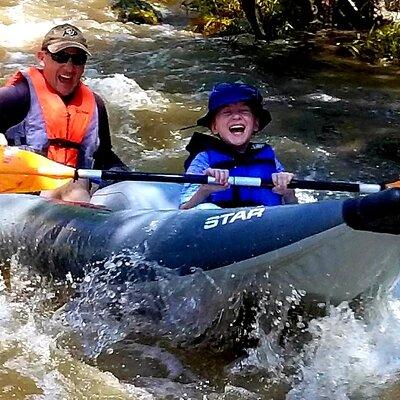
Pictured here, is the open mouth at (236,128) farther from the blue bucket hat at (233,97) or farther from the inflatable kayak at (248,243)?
the inflatable kayak at (248,243)

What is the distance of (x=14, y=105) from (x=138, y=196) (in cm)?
79

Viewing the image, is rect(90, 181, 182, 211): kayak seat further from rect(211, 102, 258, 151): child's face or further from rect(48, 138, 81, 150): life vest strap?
rect(211, 102, 258, 151): child's face

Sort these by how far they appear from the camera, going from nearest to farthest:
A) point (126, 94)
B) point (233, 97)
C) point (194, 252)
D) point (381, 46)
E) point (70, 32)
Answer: point (194, 252)
point (233, 97)
point (70, 32)
point (126, 94)
point (381, 46)

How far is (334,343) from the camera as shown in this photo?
296cm

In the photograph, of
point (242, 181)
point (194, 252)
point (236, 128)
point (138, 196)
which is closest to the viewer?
point (194, 252)

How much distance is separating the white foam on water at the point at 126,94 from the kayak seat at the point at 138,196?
120 inches

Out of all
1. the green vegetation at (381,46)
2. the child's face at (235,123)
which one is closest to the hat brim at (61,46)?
the child's face at (235,123)

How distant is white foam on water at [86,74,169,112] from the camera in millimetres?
6859

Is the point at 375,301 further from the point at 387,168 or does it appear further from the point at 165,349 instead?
the point at 387,168

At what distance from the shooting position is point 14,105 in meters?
3.76

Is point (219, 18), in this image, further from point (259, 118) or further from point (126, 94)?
point (259, 118)

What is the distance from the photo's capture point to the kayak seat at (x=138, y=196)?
364 centimetres

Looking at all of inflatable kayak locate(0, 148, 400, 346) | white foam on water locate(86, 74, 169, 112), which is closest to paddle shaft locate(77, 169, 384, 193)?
inflatable kayak locate(0, 148, 400, 346)

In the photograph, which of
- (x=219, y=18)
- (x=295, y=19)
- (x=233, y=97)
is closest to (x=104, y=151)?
(x=233, y=97)
